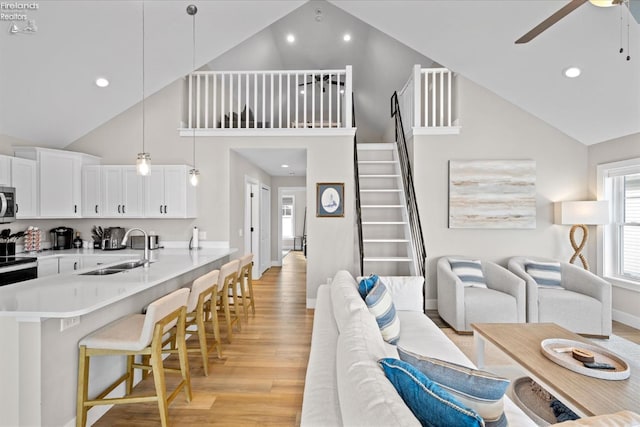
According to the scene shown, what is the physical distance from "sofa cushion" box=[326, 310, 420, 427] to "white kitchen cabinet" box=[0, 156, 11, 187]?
4395 mm

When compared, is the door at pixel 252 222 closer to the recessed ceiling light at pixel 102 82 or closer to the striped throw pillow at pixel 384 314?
the recessed ceiling light at pixel 102 82

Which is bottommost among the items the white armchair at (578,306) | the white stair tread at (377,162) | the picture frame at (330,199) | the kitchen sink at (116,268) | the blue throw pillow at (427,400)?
the white armchair at (578,306)

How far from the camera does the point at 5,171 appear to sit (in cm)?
359

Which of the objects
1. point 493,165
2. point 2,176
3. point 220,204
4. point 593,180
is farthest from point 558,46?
point 2,176

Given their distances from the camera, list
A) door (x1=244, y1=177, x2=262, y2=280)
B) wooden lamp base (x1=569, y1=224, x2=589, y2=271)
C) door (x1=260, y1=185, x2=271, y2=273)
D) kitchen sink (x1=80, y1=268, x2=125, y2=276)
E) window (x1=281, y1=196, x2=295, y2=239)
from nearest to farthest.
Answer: kitchen sink (x1=80, y1=268, x2=125, y2=276), wooden lamp base (x1=569, y1=224, x2=589, y2=271), door (x1=244, y1=177, x2=262, y2=280), door (x1=260, y1=185, x2=271, y2=273), window (x1=281, y1=196, x2=295, y2=239)

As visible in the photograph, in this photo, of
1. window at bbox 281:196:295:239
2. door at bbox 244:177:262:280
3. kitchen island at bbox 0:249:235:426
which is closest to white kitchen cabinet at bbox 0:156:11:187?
kitchen island at bbox 0:249:235:426

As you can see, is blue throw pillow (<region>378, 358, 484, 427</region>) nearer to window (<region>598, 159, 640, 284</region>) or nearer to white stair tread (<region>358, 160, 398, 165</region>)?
white stair tread (<region>358, 160, 398, 165</region>)

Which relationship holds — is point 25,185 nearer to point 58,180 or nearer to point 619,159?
point 58,180

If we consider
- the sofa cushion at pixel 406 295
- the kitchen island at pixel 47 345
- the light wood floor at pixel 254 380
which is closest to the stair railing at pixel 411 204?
the sofa cushion at pixel 406 295

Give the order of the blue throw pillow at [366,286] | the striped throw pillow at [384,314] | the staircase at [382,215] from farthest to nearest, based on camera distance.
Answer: the staircase at [382,215], the blue throw pillow at [366,286], the striped throw pillow at [384,314]

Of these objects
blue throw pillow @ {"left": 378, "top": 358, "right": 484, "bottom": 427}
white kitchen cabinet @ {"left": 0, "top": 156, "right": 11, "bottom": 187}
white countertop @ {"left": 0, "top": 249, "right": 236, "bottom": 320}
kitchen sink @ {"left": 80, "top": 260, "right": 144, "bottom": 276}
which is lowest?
blue throw pillow @ {"left": 378, "top": 358, "right": 484, "bottom": 427}

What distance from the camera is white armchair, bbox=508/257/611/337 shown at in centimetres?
355

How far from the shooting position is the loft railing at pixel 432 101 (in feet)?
15.4

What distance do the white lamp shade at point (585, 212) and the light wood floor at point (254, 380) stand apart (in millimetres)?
1398
